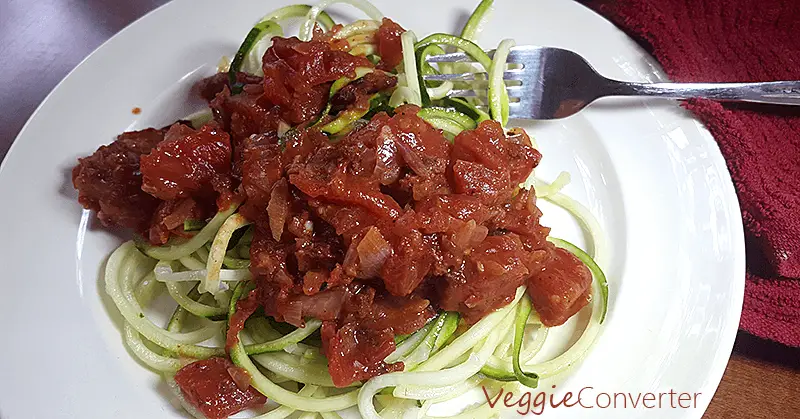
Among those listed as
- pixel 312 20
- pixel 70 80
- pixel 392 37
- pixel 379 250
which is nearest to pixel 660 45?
pixel 392 37

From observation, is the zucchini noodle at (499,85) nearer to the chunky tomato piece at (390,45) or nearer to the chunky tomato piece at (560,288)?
the chunky tomato piece at (390,45)

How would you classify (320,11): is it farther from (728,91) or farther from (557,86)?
(728,91)

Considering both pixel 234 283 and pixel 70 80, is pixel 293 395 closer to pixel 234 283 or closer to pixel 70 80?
pixel 234 283

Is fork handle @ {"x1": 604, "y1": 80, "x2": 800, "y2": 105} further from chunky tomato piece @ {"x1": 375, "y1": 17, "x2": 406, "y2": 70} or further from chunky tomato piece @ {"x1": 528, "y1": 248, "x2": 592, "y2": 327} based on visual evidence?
chunky tomato piece @ {"x1": 375, "y1": 17, "x2": 406, "y2": 70}

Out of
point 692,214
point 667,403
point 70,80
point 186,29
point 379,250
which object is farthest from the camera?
point 186,29

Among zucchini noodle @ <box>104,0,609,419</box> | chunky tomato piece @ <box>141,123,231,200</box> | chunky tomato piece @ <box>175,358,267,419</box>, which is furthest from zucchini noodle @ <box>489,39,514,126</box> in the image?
chunky tomato piece @ <box>175,358,267,419</box>

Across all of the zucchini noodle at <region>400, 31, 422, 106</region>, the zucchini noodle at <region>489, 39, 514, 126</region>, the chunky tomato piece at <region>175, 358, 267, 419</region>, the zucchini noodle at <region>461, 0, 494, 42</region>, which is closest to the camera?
the chunky tomato piece at <region>175, 358, 267, 419</region>

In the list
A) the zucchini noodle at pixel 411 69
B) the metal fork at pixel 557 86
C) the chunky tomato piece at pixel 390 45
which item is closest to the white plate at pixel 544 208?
the metal fork at pixel 557 86
